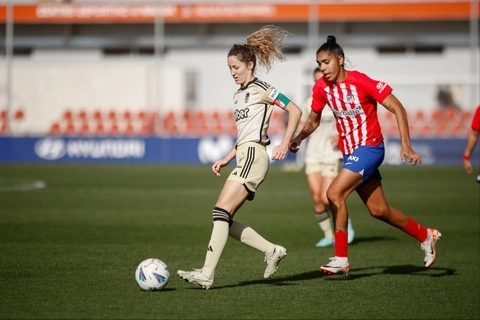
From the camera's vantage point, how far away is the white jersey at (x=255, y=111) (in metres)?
7.29

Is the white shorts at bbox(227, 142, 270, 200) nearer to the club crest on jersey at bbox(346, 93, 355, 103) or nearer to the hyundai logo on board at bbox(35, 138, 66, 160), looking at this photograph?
the club crest on jersey at bbox(346, 93, 355, 103)

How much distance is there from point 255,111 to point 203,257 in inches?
101

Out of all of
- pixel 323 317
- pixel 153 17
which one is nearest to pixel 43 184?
pixel 323 317

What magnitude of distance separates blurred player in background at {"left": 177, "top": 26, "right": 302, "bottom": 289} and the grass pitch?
380 mm

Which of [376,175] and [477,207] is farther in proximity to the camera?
[477,207]

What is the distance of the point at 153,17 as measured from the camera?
35375 mm

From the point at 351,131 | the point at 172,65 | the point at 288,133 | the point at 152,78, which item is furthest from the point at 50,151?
the point at 288,133

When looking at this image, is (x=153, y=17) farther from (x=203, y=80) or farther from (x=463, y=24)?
(x=463, y=24)

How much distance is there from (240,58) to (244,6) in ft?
91.9

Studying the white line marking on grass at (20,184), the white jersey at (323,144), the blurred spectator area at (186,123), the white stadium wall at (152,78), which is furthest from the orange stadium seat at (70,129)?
the white jersey at (323,144)

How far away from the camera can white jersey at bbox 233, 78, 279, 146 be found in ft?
23.9

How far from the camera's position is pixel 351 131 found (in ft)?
26.0

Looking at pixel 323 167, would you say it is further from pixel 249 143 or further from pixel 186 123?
pixel 186 123

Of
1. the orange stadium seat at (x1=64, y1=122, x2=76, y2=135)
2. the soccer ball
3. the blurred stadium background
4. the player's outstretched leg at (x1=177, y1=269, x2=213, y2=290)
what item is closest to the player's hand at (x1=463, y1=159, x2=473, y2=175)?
the player's outstretched leg at (x1=177, y1=269, x2=213, y2=290)
